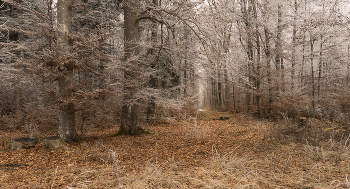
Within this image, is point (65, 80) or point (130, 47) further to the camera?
point (130, 47)

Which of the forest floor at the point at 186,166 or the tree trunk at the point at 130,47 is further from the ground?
the tree trunk at the point at 130,47

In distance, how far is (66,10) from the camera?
669 cm

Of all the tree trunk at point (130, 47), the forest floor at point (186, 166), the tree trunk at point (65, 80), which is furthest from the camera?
the tree trunk at point (130, 47)

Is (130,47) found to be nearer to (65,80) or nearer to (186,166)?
Result: (65,80)

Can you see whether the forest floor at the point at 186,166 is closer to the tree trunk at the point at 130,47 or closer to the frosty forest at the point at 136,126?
the frosty forest at the point at 136,126

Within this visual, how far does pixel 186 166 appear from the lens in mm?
4512

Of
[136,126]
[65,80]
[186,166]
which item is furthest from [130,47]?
[186,166]

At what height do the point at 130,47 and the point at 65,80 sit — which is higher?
the point at 130,47

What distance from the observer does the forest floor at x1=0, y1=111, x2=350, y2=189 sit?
3309mm

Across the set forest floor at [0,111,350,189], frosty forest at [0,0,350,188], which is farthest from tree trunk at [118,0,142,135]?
forest floor at [0,111,350,189]

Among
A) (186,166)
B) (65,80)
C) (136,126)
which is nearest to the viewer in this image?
(186,166)

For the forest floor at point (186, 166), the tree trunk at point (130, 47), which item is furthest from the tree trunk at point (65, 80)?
the tree trunk at point (130, 47)

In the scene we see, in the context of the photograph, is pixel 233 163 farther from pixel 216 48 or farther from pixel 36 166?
pixel 36 166

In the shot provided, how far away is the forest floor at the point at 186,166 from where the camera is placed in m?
3.31
